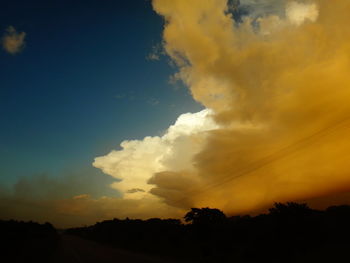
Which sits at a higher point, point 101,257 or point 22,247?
point 22,247

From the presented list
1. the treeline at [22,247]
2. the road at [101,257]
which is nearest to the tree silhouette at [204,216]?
the road at [101,257]

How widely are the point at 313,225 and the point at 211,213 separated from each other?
9.65 metres

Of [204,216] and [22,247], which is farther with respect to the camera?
[22,247]

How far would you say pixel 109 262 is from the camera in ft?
73.9

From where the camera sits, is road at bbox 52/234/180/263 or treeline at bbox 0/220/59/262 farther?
treeline at bbox 0/220/59/262

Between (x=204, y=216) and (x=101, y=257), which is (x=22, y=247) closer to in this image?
(x=101, y=257)

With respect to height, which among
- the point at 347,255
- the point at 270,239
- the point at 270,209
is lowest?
the point at 347,255

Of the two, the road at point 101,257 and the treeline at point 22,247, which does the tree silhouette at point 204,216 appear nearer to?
the road at point 101,257

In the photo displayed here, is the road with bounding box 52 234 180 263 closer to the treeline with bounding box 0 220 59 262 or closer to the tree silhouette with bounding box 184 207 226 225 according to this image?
the treeline with bounding box 0 220 59 262

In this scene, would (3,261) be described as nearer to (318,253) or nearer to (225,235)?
(225,235)

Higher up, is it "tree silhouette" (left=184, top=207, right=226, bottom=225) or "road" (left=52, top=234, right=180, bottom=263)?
"tree silhouette" (left=184, top=207, right=226, bottom=225)

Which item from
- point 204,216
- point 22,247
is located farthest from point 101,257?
point 22,247

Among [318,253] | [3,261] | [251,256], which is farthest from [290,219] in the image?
[3,261]

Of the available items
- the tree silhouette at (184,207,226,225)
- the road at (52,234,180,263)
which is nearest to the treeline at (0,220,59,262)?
the road at (52,234,180,263)
